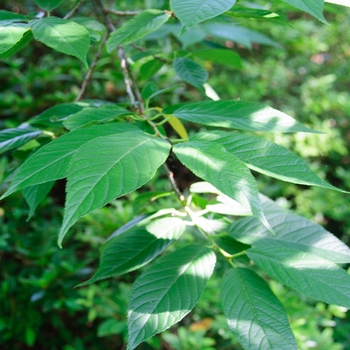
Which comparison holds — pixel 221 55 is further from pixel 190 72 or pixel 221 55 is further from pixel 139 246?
pixel 139 246

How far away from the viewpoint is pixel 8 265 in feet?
6.94

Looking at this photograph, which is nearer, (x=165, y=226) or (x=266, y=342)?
(x=266, y=342)

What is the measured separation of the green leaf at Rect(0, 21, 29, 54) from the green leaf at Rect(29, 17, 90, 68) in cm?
3

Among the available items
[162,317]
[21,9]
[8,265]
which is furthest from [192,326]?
[21,9]

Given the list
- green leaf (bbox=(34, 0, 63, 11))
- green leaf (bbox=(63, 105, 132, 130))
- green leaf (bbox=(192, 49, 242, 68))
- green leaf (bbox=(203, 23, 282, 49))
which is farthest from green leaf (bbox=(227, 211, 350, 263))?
green leaf (bbox=(203, 23, 282, 49))

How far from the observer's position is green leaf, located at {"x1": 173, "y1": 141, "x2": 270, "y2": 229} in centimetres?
54

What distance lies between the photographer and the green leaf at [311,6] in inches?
24.4

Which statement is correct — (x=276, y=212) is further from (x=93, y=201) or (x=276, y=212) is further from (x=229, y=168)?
(x=93, y=201)

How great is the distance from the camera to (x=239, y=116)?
762 millimetres

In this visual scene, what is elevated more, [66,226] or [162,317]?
[66,226]

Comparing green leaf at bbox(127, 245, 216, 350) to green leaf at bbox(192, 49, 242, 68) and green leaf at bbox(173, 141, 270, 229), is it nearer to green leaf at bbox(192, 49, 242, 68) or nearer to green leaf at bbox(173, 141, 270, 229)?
green leaf at bbox(173, 141, 270, 229)

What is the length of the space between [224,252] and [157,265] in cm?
13

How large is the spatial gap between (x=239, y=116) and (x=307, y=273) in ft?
0.97

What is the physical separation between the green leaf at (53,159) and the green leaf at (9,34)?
0.56 feet
